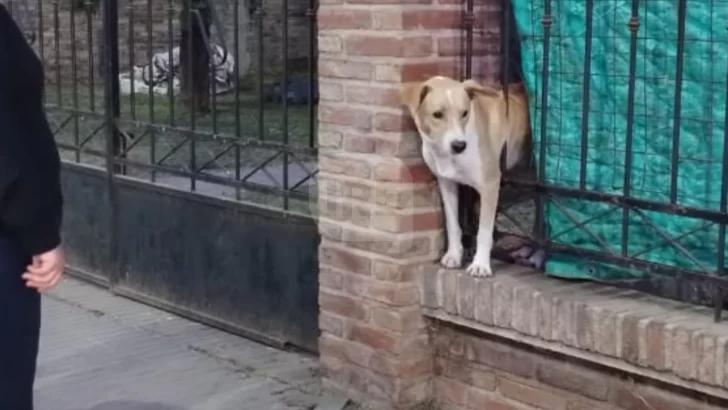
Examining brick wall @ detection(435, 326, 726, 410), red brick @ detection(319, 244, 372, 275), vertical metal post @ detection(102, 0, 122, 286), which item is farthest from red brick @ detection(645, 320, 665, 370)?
vertical metal post @ detection(102, 0, 122, 286)

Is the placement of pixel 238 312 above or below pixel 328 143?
below

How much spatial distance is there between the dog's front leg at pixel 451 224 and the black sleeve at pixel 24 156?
1.67 m

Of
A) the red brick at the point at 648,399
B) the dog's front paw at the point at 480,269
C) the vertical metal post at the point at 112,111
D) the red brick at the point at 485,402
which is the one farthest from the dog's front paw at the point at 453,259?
the vertical metal post at the point at 112,111

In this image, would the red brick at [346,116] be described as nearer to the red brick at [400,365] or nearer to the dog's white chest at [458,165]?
the dog's white chest at [458,165]

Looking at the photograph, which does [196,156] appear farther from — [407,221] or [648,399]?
[648,399]

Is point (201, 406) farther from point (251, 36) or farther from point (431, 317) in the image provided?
point (251, 36)

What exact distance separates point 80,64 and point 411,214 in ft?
11.9

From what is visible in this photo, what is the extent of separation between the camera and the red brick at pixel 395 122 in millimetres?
4644

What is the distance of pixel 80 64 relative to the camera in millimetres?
7652

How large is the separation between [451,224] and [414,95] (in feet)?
A: 1.73

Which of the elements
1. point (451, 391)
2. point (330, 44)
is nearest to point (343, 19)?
point (330, 44)

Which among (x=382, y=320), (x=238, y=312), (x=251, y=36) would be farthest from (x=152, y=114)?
(x=382, y=320)

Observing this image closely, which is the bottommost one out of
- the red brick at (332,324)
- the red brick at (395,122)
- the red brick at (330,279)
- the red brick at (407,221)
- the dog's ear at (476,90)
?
the red brick at (332,324)

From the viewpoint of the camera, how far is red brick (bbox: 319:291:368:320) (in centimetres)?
491
